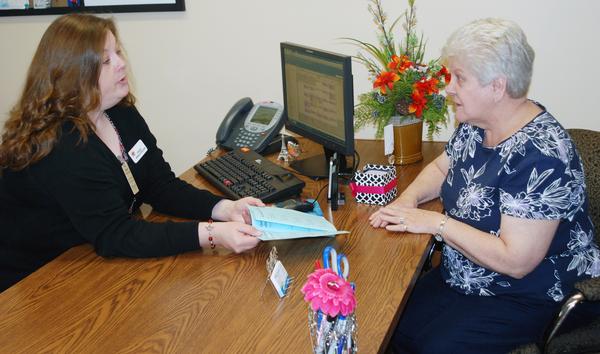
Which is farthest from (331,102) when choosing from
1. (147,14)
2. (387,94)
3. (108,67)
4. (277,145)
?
(147,14)

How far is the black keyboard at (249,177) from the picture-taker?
196 centimetres

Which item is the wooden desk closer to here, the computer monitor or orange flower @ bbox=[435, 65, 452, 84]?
the computer monitor

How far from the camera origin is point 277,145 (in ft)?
8.08

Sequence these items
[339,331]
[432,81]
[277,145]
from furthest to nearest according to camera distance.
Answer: [277,145] < [432,81] < [339,331]

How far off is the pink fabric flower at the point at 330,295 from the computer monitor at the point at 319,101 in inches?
35.3

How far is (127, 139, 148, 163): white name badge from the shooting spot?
6.35 ft

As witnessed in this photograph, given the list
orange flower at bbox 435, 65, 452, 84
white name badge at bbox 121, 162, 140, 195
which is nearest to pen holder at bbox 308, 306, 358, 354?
white name badge at bbox 121, 162, 140, 195

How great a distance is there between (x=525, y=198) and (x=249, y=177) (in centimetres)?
92

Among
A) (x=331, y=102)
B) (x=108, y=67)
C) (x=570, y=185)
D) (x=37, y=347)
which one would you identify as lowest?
(x=37, y=347)

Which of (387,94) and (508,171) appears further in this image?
(387,94)

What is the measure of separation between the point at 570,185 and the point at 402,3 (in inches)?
48.5

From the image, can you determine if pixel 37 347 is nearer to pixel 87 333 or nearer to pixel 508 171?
pixel 87 333

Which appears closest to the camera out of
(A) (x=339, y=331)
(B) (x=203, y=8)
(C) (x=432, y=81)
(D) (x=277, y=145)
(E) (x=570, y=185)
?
(A) (x=339, y=331)

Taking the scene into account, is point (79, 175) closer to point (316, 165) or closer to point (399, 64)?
point (316, 165)
